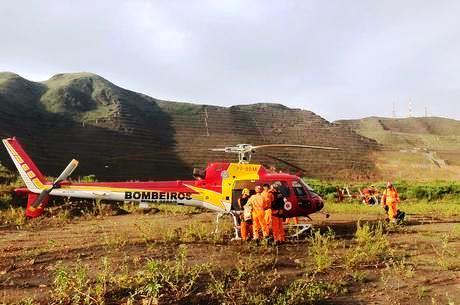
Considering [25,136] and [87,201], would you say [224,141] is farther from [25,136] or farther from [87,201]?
[87,201]

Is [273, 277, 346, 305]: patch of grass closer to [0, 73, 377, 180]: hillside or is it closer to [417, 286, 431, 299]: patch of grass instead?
[417, 286, 431, 299]: patch of grass

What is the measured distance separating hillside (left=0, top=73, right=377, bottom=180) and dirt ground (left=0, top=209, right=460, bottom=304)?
25854mm

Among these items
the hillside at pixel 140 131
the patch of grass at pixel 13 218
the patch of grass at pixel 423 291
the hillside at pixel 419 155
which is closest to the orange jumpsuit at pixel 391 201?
the patch of grass at pixel 423 291

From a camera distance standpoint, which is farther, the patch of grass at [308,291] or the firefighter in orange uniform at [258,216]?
the firefighter in orange uniform at [258,216]

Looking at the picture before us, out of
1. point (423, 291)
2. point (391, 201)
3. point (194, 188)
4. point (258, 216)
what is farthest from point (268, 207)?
point (391, 201)

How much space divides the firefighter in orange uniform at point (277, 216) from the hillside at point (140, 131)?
26.6 meters

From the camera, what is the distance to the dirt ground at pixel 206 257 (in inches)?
282

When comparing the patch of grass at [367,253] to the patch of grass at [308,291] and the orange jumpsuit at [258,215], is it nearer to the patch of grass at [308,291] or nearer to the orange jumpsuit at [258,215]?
the patch of grass at [308,291]

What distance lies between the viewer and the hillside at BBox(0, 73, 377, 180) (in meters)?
45.0

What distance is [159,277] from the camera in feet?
23.7

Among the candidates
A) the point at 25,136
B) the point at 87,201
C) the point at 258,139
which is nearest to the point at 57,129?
the point at 25,136

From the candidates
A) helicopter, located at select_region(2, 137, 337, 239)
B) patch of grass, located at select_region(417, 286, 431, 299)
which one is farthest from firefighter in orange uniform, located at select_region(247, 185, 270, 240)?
patch of grass, located at select_region(417, 286, 431, 299)

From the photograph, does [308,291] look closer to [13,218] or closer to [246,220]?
[246,220]

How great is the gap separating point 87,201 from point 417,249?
14.3m
